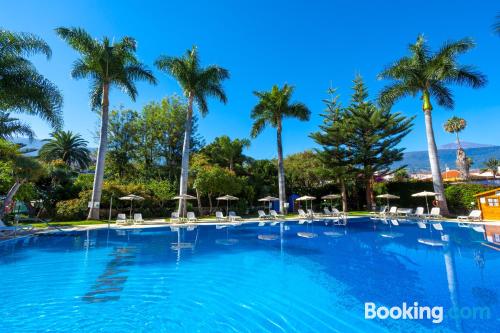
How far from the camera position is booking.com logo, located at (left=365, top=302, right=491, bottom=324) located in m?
3.91

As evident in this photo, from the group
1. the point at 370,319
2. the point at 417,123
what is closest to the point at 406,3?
the point at 417,123

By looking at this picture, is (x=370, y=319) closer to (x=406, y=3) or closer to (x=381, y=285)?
(x=381, y=285)

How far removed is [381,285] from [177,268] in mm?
4804

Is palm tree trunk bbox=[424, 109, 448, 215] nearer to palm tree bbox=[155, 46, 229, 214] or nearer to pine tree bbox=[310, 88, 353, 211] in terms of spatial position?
pine tree bbox=[310, 88, 353, 211]

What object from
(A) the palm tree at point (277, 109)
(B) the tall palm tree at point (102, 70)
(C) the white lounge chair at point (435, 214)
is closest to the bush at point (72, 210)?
(B) the tall palm tree at point (102, 70)

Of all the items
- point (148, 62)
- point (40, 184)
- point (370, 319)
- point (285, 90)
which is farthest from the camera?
point (285, 90)

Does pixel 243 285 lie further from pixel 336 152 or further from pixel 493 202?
pixel 336 152

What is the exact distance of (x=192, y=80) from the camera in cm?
2006

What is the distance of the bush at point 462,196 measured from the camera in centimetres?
2020

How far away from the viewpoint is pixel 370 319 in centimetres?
392

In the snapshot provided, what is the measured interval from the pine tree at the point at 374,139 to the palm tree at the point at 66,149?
3380 cm

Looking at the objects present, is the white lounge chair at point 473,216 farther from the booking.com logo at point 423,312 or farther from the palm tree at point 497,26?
the booking.com logo at point 423,312

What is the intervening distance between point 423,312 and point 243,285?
323cm

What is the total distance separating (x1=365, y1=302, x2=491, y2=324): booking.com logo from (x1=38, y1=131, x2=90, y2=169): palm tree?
38.7 meters
